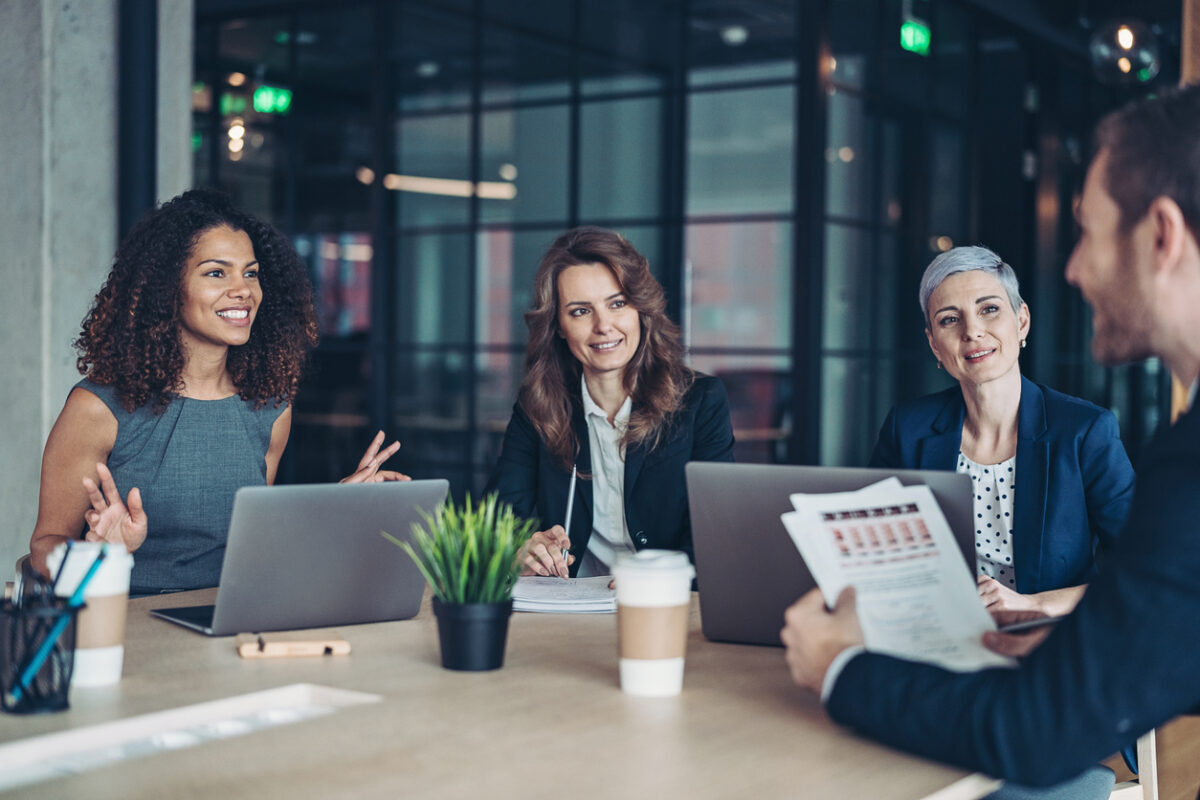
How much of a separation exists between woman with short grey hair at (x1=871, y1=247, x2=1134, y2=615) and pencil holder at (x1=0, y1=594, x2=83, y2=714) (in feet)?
5.00

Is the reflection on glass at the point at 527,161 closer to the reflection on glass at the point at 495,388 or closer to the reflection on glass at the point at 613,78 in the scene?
the reflection on glass at the point at 613,78

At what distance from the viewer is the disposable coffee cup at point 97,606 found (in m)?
1.31

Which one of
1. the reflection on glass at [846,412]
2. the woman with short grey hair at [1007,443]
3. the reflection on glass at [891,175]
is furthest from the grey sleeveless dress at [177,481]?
the reflection on glass at [891,175]

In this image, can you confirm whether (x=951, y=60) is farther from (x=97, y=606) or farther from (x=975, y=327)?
(x=97, y=606)

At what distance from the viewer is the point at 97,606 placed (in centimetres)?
133

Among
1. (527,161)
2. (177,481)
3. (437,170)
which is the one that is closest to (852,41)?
(527,161)

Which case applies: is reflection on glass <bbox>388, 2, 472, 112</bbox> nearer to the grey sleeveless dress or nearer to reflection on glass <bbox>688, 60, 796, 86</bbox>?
reflection on glass <bbox>688, 60, 796, 86</bbox>

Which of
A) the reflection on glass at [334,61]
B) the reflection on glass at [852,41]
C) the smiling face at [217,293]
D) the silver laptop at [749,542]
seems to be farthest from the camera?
the reflection on glass at [334,61]

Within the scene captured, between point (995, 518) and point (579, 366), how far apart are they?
102 cm

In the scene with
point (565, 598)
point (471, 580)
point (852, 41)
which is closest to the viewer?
point (471, 580)

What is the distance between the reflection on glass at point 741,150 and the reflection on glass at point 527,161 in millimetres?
882

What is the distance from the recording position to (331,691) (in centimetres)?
135

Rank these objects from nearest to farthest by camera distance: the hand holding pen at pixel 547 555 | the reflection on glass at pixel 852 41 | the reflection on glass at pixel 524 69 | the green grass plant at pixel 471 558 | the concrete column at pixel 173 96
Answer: the green grass plant at pixel 471 558 < the hand holding pen at pixel 547 555 < the concrete column at pixel 173 96 < the reflection on glass at pixel 852 41 < the reflection on glass at pixel 524 69

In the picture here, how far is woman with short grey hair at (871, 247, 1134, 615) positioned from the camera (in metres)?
2.17
